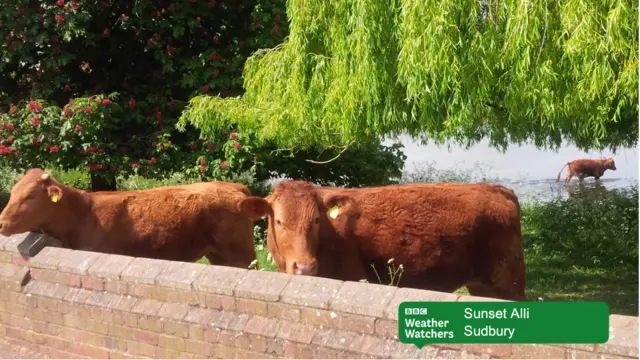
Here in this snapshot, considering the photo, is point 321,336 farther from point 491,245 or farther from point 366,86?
point 366,86

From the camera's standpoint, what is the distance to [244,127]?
31.2 feet

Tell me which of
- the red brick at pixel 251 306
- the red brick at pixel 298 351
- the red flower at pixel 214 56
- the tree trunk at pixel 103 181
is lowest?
the tree trunk at pixel 103 181

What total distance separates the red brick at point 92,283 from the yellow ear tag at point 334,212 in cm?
208

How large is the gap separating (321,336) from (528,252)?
30.7 ft

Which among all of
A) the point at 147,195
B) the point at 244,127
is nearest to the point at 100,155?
the point at 244,127

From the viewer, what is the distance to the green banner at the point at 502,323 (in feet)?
12.0

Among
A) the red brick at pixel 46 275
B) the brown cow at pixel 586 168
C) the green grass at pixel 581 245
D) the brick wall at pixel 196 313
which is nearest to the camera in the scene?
the brick wall at pixel 196 313

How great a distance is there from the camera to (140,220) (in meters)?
7.50

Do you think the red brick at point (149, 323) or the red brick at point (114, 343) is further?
the red brick at point (114, 343)

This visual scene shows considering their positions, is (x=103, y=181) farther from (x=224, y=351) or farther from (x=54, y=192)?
(x=224, y=351)

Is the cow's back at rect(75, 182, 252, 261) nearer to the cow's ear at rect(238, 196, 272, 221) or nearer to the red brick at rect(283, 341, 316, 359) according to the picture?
the cow's ear at rect(238, 196, 272, 221)

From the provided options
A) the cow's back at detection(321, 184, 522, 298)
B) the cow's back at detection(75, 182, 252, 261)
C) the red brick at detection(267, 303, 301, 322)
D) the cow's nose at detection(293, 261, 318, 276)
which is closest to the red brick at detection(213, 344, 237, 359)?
the red brick at detection(267, 303, 301, 322)

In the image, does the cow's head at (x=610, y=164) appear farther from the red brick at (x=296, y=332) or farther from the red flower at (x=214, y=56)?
the red brick at (x=296, y=332)

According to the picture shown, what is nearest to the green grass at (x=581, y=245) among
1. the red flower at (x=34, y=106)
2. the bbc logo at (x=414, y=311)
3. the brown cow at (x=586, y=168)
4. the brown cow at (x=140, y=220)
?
the brown cow at (x=586, y=168)
